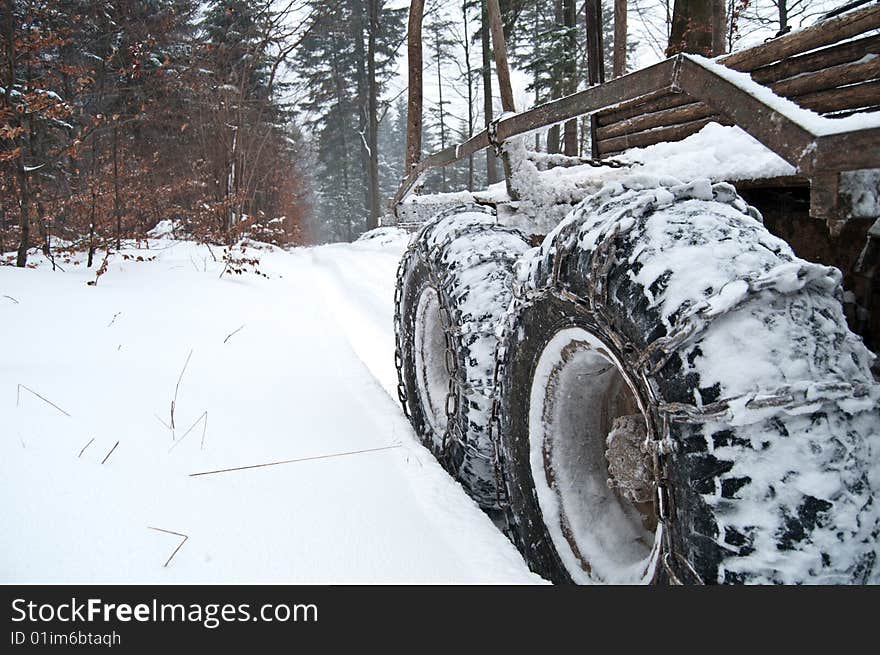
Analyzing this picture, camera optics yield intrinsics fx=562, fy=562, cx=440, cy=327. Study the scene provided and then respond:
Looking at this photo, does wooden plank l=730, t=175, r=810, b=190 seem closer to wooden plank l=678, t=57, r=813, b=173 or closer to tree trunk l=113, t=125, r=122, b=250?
wooden plank l=678, t=57, r=813, b=173

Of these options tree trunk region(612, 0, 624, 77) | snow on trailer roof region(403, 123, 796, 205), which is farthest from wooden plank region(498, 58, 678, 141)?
tree trunk region(612, 0, 624, 77)

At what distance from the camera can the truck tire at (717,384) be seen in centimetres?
90

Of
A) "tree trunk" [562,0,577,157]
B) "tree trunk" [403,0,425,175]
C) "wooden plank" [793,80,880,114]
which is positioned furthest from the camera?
"tree trunk" [562,0,577,157]

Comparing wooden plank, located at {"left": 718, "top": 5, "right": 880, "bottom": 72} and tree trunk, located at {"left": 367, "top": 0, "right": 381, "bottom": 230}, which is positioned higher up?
tree trunk, located at {"left": 367, "top": 0, "right": 381, "bottom": 230}

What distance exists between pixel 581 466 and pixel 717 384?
2.24ft

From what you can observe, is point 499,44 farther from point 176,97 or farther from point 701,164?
point 176,97

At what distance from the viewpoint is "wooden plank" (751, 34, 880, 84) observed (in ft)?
5.00

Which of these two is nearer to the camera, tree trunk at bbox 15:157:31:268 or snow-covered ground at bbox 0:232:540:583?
snow-covered ground at bbox 0:232:540:583

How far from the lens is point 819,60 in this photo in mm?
1680

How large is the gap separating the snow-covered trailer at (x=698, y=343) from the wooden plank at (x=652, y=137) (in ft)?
1.42

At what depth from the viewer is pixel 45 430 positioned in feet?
6.41

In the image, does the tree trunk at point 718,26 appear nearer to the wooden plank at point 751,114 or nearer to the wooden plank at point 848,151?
the wooden plank at point 751,114
